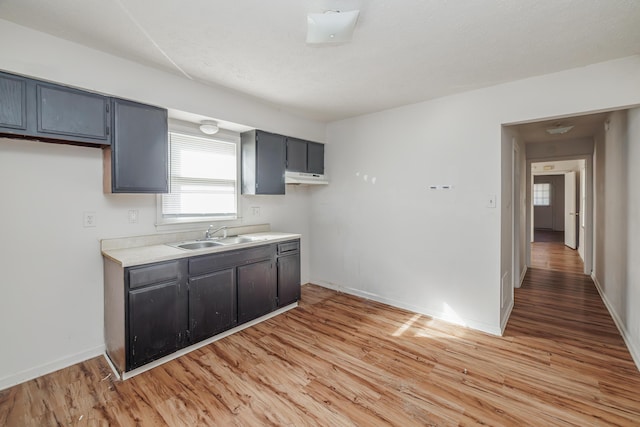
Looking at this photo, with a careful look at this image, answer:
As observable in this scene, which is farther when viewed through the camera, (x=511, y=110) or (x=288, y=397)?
(x=511, y=110)

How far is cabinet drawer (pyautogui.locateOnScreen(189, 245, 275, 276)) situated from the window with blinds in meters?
0.65

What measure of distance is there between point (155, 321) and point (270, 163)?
2053mm

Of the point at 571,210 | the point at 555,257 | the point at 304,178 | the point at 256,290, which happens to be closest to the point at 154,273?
the point at 256,290

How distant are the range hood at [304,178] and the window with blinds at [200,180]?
660mm

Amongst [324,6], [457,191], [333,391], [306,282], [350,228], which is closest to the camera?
[324,6]

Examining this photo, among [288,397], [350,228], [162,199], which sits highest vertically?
[162,199]

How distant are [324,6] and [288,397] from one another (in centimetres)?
254

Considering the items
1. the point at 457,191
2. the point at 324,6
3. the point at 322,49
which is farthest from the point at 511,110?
the point at 324,6

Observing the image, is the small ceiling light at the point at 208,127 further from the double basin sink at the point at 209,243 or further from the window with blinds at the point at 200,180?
the double basin sink at the point at 209,243

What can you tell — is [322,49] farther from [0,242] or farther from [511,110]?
[0,242]

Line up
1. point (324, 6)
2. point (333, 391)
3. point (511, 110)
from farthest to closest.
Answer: point (511, 110) → point (333, 391) → point (324, 6)

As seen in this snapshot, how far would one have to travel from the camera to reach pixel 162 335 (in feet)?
7.68

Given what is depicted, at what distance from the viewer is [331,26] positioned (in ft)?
5.78

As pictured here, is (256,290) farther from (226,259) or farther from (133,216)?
(133,216)
